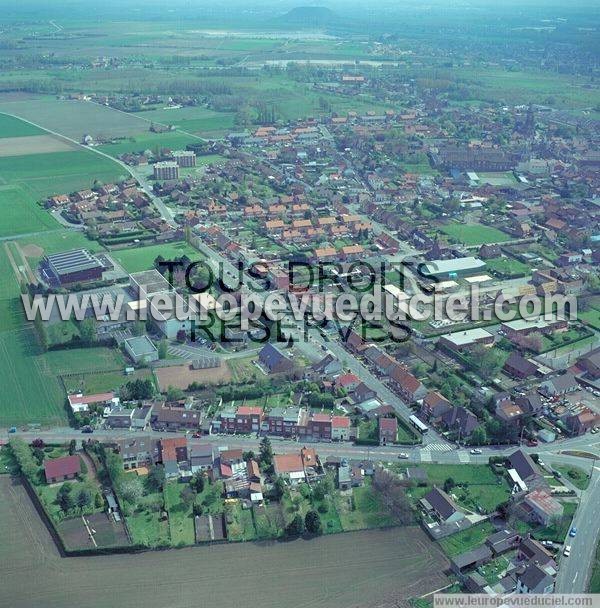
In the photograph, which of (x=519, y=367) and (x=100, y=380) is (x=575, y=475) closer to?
(x=519, y=367)

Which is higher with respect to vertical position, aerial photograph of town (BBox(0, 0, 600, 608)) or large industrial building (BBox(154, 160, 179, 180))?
large industrial building (BBox(154, 160, 179, 180))

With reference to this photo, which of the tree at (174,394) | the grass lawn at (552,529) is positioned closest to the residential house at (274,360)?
the tree at (174,394)

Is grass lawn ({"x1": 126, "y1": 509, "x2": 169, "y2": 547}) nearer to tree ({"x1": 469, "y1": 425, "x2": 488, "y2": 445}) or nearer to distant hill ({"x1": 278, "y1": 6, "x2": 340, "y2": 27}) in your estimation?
tree ({"x1": 469, "y1": 425, "x2": 488, "y2": 445})

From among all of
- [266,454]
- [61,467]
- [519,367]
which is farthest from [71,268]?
[519,367]

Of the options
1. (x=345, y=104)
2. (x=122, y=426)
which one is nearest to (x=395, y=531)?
(x=122, y=426)

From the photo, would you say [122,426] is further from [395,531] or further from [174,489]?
[395,531]

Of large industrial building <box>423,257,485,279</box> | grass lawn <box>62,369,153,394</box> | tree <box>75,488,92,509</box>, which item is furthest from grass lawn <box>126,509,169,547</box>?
large industrial building <box>423,257,485,279</box>
